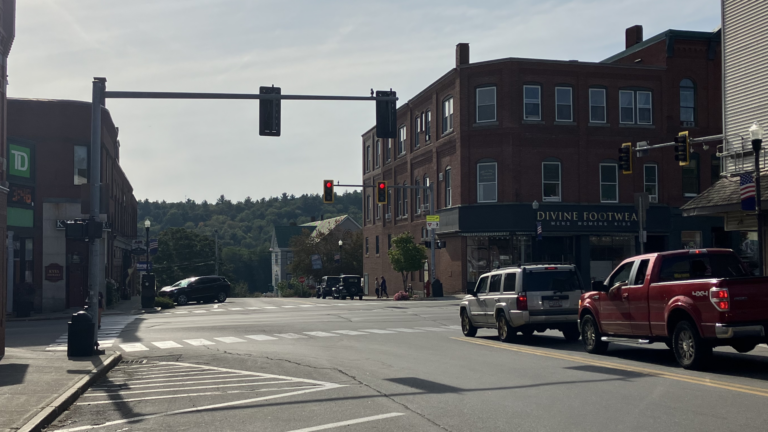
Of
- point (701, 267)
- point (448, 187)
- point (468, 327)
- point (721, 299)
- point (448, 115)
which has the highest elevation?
point (448, 115)

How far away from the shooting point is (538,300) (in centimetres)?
1816

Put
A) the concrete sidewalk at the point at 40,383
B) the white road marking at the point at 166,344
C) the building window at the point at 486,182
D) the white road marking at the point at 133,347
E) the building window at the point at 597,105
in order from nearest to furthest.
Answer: the concrete sidewalk at the point at 40,383
the white road marking at the point at 133,347
the white road marking at the point at 166,344
the building window at the point at 486,182
the building window at the point at 597,105

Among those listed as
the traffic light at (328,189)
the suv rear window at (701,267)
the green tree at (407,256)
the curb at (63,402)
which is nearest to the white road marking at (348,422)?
the curb at (63,402)

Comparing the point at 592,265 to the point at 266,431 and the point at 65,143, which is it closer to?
the point at 65,143

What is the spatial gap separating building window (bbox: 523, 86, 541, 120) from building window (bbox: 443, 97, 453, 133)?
5.04 m

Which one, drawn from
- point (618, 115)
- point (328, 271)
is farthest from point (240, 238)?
point (618, 115)

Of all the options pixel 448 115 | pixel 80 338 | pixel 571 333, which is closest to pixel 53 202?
pixel 80 338

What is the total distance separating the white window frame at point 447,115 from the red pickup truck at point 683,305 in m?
33.5

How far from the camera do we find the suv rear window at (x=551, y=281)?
60.1 feet

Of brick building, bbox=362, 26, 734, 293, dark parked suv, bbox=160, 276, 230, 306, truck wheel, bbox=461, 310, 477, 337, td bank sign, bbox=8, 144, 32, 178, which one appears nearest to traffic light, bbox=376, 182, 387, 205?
brick building, bbox=362, 26, 734, 293

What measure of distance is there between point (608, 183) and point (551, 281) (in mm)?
30499

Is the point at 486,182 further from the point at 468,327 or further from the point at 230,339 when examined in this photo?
the point at 230,339

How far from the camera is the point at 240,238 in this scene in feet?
616

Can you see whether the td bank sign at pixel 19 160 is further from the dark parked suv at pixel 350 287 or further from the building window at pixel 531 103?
the dark parked suv at pixel 350 287
